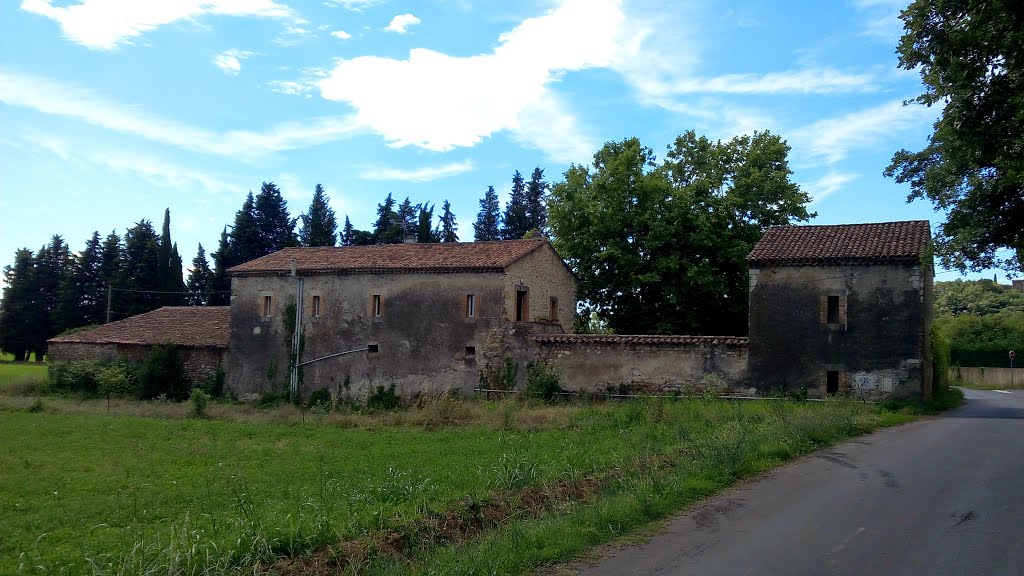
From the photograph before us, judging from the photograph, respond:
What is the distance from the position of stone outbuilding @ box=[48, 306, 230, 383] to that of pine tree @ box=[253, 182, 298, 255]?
22766 millimetres

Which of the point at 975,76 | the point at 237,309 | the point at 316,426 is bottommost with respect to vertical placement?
the point at 316,426

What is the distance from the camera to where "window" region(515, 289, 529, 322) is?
94.2ft

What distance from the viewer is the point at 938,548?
7.74 meters

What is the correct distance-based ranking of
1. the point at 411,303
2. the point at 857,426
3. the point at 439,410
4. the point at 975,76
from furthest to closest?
the point at 411,303 < the point at 439,410 < the point at 857,426 < the point at 975,76

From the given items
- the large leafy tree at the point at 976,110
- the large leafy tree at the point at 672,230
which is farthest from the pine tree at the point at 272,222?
the large leafy tree at the point at 976,110

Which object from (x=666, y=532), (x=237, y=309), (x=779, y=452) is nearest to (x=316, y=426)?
(x=237, y=309)

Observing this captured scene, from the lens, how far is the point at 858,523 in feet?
28.8

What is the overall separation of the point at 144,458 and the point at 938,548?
14.6m

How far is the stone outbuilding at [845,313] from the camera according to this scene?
73.2ft

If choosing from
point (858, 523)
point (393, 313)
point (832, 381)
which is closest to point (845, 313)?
point (832, 381)

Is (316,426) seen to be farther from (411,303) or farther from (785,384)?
(785,384)

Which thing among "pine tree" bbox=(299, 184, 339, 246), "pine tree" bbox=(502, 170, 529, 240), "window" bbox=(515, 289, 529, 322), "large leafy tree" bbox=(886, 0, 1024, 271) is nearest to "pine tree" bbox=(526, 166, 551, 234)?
"pine tree" bbox=(502, 170, 529, 240)

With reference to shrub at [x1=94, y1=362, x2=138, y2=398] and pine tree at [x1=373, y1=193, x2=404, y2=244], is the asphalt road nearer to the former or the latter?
shrub at [x1=94, y1=362, x2=138, y2=398]

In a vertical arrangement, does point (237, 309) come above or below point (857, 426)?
above
